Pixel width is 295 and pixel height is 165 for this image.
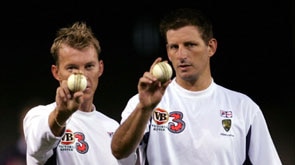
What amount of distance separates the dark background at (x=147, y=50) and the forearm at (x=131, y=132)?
13.8ft

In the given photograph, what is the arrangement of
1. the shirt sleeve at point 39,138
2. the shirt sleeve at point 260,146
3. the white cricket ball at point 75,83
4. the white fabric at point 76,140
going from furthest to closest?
the shirt sleeve at point 260,146 → the white fabric at point 76,140 → the shirt sleeve at point 39,138 → the white cricket ball at point 75,83

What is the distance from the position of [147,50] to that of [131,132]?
14.4ft

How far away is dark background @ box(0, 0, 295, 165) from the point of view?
820cm

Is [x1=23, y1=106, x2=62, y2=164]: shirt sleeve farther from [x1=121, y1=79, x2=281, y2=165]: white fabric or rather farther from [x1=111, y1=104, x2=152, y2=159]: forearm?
[x1=121, y1=79, x2=281, y2=165]: white fabric

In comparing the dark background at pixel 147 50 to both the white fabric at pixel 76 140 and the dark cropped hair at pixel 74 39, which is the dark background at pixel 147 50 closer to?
the dark cropped hair at pixel 74 39

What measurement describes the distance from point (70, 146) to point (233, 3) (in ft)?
13.3

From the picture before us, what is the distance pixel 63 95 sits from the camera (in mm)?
3750

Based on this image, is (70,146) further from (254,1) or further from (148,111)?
(254,1)

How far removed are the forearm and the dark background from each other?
4.20 m

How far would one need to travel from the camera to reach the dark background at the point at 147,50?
8203mm

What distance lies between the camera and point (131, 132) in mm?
3955

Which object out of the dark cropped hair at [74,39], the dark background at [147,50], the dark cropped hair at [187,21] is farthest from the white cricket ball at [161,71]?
the dark background at [147,50]

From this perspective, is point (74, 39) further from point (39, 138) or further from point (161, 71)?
point (161, 71)

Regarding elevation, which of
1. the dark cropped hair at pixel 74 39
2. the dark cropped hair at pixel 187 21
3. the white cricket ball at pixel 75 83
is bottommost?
the white cricket ball at pixel 75 83
